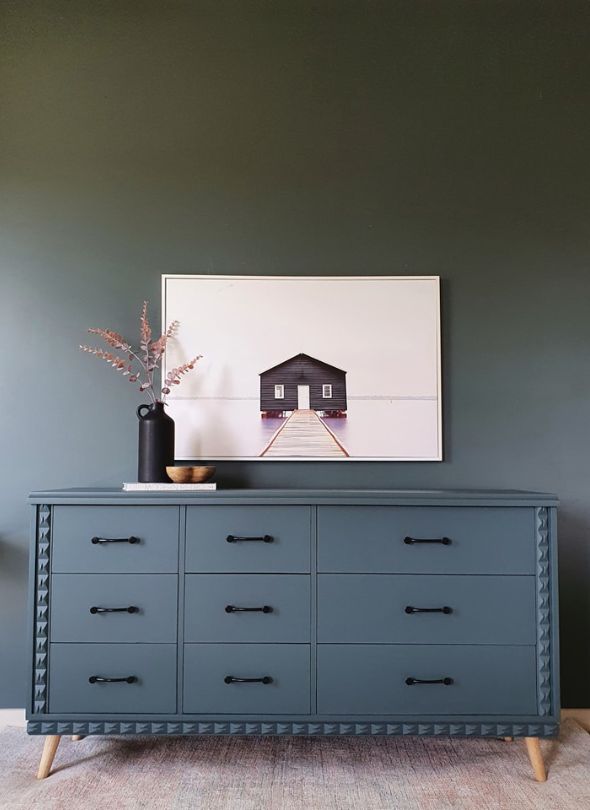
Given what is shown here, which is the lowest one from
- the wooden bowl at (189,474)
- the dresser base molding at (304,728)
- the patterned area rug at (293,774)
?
the patterned area rug at (293,774)

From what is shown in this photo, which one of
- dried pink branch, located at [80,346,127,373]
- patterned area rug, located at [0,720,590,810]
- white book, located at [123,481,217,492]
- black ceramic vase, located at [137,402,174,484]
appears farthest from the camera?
dried pink branch, located at [80,346,127,373]

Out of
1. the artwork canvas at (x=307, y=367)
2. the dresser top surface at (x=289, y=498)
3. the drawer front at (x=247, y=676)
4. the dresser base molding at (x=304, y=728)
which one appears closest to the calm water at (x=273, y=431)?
the artwork canvas at (x=307, y=367)

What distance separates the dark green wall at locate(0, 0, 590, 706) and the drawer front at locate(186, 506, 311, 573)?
1.51 ft

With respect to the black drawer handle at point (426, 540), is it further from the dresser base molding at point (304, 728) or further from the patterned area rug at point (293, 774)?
the patterned area rug at point (293, 774)

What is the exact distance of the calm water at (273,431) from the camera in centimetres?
236

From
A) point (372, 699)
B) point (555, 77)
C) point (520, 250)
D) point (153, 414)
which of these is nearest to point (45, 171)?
point (153, 414)

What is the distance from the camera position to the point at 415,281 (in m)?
2.39

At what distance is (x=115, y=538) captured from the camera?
192 centimetres

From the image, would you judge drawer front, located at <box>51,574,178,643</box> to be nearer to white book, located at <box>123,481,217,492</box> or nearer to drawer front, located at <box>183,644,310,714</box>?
drawer front, located at <box>183,644,310,714</box>

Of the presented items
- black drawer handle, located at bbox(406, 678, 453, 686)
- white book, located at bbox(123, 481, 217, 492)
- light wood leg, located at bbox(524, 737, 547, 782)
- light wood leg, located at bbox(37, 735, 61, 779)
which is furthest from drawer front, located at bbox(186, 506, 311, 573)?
light wood leg, located at bbox(524, 737, 547, 782)

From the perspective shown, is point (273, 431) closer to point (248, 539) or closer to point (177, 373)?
point (177, 373)

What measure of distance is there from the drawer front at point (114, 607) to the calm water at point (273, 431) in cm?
58

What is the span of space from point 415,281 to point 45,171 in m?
1.50

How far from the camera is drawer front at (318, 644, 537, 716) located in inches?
73.7
